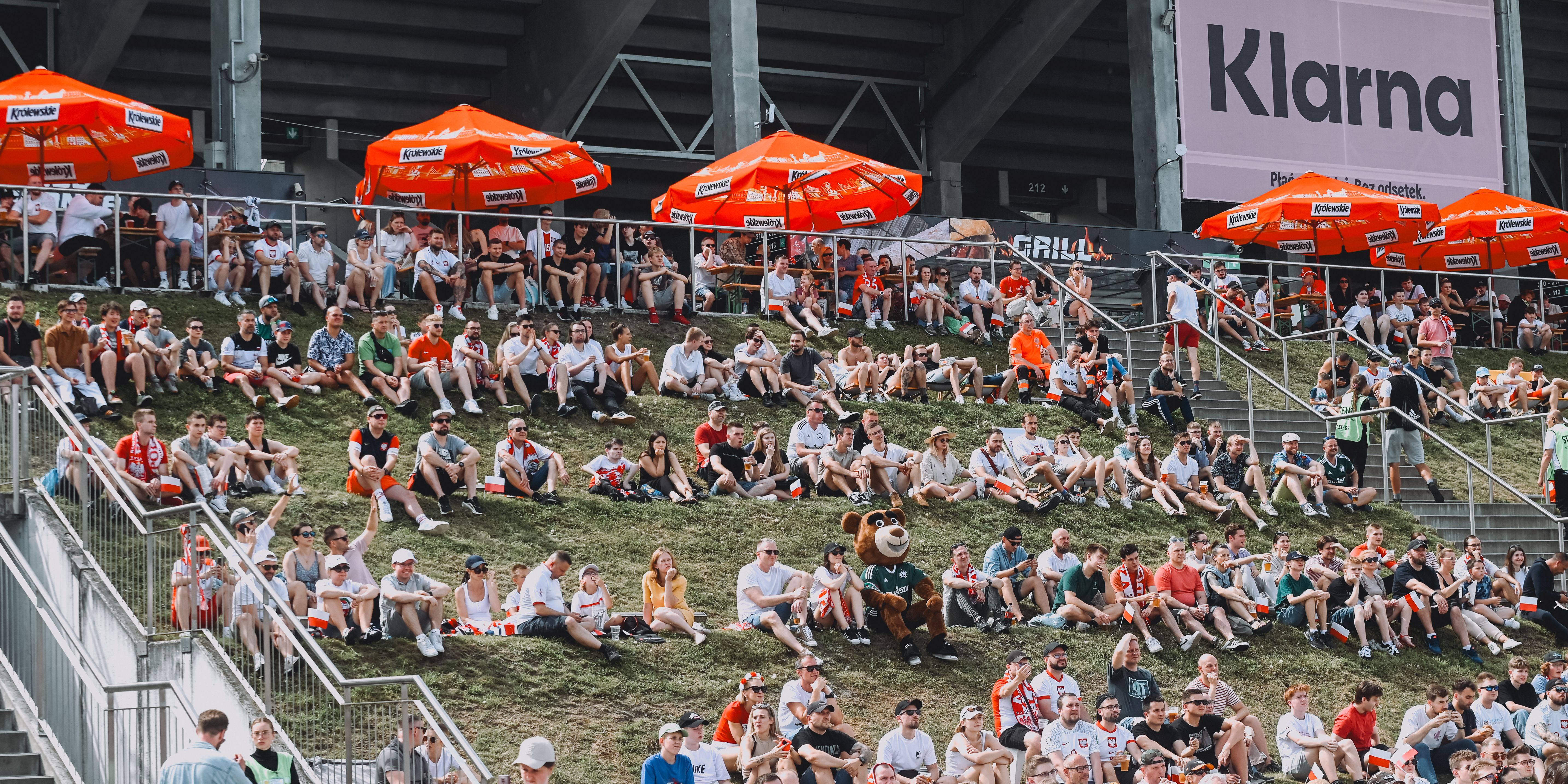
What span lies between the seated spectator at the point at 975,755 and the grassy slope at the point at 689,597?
87 centimetres

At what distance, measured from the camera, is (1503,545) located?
21219mm

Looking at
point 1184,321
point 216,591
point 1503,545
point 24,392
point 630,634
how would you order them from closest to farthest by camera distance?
point 216,591, point 24,392, point 630,634, point 1503,545, point 1184,321

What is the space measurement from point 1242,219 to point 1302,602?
10.1m

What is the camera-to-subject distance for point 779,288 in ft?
76.4

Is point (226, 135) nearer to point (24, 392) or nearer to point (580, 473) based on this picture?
point (580, 473)

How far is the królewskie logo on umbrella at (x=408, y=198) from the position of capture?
23422 mm

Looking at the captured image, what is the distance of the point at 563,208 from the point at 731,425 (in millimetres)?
12515

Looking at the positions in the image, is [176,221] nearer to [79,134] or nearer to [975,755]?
[79,134]

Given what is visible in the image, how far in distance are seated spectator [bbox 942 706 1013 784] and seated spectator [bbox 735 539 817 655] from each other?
2.10 m

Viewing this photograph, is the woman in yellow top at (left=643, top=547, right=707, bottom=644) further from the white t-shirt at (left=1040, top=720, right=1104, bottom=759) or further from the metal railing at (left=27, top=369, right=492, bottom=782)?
the white t-shirt at (left=1040, top=720, right=1104, bottom=759)

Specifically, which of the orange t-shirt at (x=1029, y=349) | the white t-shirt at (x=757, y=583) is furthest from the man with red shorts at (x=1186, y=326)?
the white t-shirt at (x=757, y=583)

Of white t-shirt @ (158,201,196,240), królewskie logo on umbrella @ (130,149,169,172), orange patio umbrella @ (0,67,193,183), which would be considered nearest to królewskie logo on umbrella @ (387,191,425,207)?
orange patio umbrella @ (0,67,193,183)

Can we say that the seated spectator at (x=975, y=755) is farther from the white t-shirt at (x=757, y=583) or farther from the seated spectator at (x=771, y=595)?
the white t-shirt at (x=757, y=583)

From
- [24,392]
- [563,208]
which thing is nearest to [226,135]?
[563,208]
